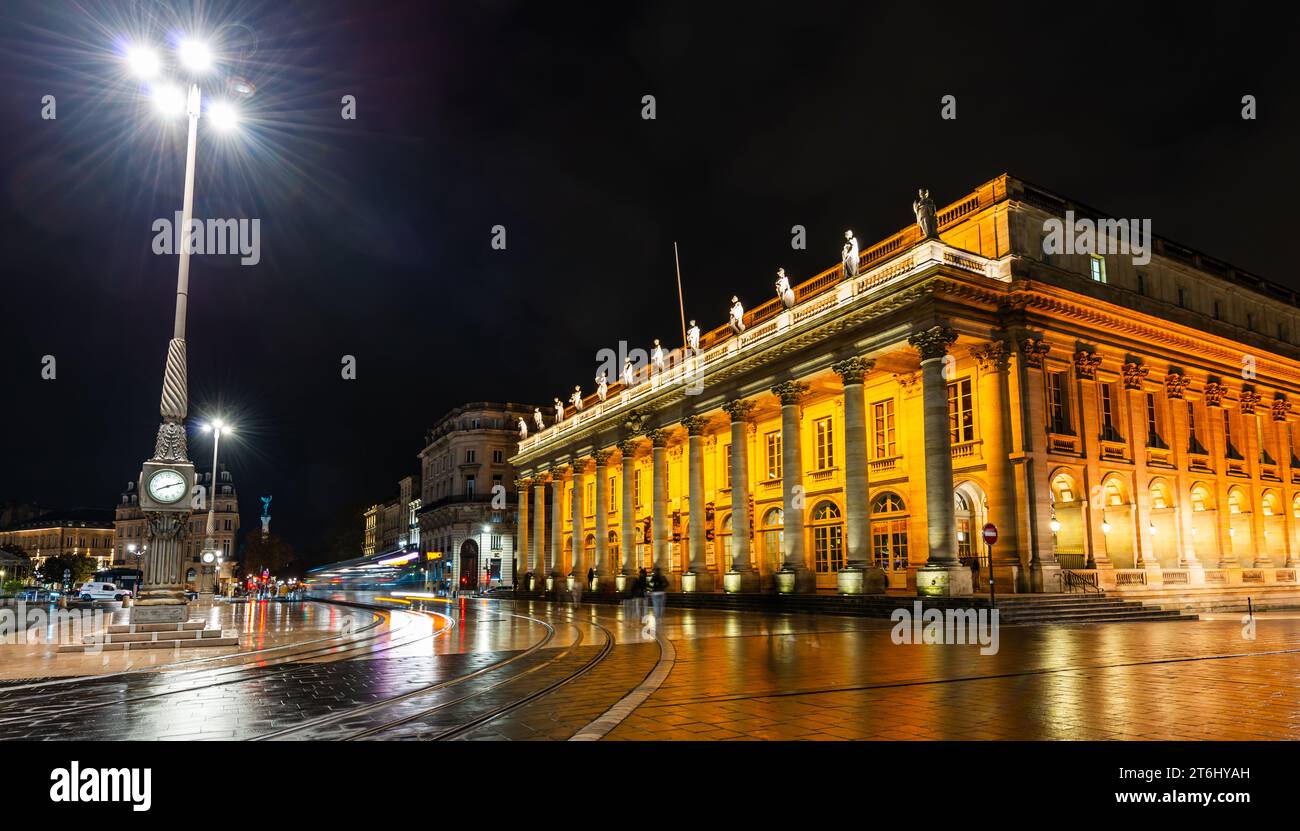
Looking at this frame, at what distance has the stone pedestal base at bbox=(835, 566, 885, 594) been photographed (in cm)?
2981

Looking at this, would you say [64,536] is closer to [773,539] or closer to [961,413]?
[773,539]

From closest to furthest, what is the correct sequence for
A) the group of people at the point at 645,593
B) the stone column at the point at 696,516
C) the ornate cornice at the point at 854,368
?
1. the ornate cornice at the point at 854,368
2. the group of people at the point at 645,593
3. the stone column at the point at 696,516

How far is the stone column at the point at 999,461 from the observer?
28.2m

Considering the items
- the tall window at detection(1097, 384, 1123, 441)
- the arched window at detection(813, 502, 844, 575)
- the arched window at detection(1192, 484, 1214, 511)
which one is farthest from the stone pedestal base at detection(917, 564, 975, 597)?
the arched window at detection(1192, 484, 1214, 511)

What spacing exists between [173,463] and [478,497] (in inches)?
2834

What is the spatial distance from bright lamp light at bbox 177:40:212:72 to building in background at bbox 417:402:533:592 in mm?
69361

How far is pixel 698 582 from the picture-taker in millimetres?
41156

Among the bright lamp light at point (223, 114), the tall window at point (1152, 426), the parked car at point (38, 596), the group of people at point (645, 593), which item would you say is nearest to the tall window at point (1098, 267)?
the tall window at point (1152, 426)

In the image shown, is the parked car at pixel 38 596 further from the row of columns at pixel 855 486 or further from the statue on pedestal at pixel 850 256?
the statue on pedestal at pixel 850 256

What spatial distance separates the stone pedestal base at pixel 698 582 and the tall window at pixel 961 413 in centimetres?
1461

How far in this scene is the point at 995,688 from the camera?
10078 millimetres

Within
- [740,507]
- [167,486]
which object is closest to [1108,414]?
[740,507]
